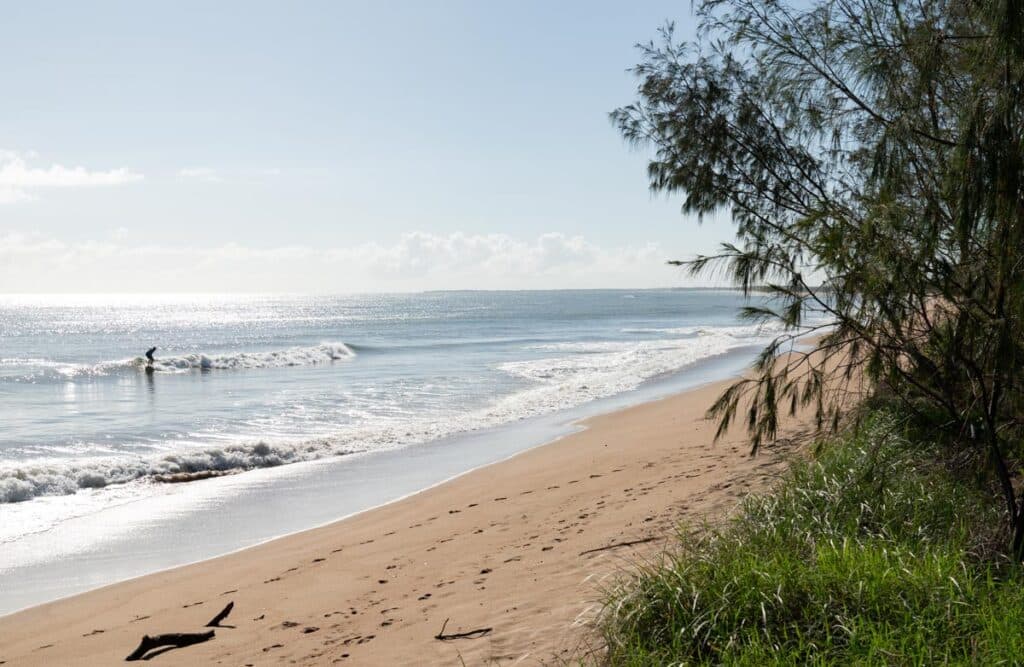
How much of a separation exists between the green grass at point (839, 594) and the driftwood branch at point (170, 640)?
3149 millimetres

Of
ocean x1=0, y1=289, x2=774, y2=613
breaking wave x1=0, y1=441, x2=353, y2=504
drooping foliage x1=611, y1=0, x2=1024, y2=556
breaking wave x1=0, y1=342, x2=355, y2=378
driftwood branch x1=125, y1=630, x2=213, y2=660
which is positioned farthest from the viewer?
breaking wave x1=0, y1=342, x2=355, y2=378

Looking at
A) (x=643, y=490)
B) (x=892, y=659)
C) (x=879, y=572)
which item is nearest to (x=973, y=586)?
(x=879, y=572)

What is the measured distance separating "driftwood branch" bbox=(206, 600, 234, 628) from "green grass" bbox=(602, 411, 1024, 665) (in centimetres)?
326

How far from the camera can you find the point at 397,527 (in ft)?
28.3

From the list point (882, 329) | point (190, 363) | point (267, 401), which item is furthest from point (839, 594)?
point (190, 363)

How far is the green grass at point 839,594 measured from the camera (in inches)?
140

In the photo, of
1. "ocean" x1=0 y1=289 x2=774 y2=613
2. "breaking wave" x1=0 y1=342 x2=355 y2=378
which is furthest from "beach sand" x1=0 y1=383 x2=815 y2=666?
"breaking wave" x1=0 y1=342 x2=355 y2=378

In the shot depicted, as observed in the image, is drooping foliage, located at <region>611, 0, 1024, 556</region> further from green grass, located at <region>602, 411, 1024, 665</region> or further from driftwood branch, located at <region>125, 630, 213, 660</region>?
driftwood branch, located at <region>125, 630, 213, 660</region>

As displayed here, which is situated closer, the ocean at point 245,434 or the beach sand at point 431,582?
the beach sand at point 431,582

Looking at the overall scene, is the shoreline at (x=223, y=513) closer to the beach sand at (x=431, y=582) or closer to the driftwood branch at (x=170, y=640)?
the beach sand at (x=431, y=582)

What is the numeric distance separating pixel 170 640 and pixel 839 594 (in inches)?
176

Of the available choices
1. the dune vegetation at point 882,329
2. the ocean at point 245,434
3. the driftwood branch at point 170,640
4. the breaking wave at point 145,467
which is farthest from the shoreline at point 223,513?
the dune vegetation at point 882,329

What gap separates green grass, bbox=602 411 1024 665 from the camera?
11.7ft

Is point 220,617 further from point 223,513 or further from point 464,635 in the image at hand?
point 223,513
